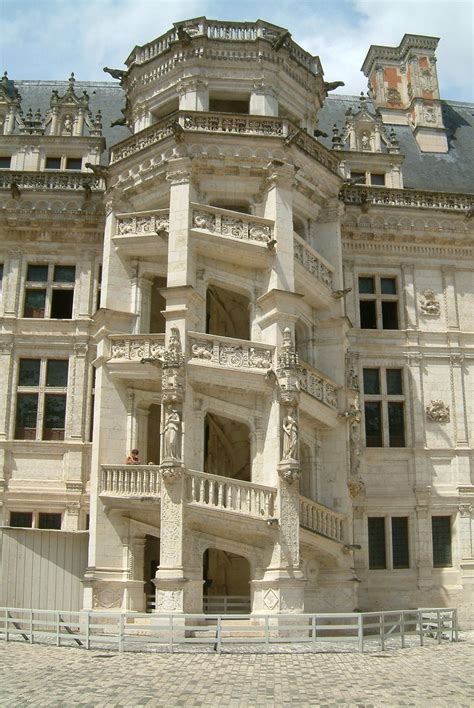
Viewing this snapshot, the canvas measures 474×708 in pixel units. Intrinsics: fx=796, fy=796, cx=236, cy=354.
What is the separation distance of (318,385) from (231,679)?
9.63m

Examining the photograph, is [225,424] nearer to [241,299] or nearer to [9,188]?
[241,299]

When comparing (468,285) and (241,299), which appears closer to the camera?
(241,299)

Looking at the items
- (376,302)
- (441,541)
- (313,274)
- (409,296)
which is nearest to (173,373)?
(313,274)

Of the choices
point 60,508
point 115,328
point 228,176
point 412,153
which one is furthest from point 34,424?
point 412,153

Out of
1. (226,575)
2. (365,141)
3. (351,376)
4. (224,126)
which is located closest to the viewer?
(224,126)

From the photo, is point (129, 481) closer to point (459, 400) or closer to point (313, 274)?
point (313, 274)

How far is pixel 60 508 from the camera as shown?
2134 centimetres

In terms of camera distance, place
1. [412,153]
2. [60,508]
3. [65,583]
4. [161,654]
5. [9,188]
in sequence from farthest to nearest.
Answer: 1. [412,153]
2. [9,188]
3. [60,508]
4. [65,583]
5. [161,654]

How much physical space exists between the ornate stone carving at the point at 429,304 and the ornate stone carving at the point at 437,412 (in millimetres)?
2826

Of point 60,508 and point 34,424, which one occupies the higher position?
point 34,424

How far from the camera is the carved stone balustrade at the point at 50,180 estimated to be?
23766 mm

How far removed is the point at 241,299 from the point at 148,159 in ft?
14.7

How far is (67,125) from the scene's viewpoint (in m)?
25.6

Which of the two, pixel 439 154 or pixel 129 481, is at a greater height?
pixel 439 154
